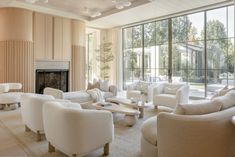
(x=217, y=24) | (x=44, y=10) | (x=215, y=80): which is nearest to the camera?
(x=217, y=24)

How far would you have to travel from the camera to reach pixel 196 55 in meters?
7.39

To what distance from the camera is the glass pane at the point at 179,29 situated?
7629 millimetres

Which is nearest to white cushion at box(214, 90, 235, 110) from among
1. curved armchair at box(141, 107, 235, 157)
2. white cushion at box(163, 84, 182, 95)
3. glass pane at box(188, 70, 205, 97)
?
curved armchair at box(141, 107, 235, 157)

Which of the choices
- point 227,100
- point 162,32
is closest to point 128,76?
point 162,32

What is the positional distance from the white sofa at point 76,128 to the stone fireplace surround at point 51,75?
5194mm

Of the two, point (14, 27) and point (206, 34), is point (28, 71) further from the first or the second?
point (206, 34)

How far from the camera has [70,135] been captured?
2.45 meters

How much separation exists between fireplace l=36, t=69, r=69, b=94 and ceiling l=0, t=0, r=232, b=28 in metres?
2.37

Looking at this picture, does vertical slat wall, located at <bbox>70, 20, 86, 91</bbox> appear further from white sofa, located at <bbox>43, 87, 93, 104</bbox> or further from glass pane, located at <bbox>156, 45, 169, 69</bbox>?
glass pane, located at <bbox>156, 45, 169, 69</bbox>

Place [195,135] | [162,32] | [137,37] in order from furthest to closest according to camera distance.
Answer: [137,37], [162,32], [195,135]

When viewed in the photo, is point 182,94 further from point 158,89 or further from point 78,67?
point 78,67

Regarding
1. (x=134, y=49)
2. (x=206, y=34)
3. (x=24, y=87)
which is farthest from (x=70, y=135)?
(x=134, y=49)

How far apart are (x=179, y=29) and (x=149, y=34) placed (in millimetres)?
1541

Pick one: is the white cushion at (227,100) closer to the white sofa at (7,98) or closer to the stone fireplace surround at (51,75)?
the white sofa at (7,98)
